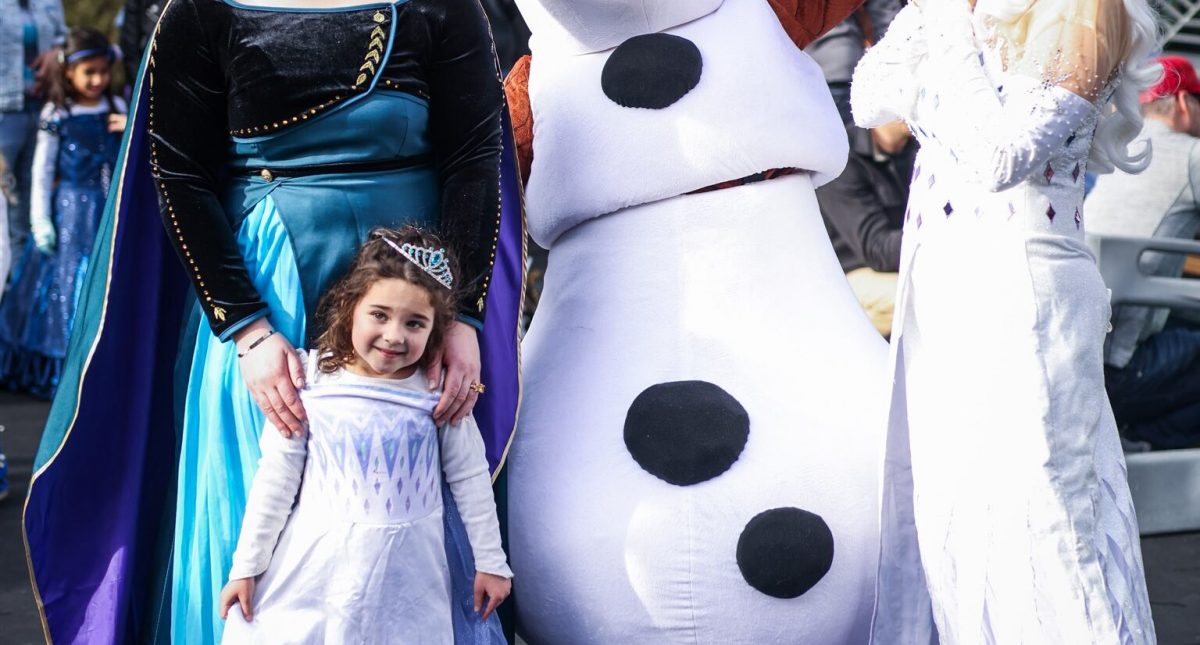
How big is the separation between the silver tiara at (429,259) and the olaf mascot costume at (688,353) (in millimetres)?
451

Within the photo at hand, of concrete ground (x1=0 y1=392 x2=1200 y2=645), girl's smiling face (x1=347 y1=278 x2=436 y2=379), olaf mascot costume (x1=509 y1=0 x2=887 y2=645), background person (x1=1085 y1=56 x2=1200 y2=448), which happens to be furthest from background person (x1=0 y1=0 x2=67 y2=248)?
girl's smiling face (x1=347 y1=278 x2=436 y2=379)

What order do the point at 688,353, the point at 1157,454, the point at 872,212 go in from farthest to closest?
the point at 872,212, the point at 1157,454, the point at 688,353

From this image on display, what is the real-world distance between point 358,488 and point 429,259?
34 cm

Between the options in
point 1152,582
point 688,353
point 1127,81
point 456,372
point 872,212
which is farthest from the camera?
point 872,212

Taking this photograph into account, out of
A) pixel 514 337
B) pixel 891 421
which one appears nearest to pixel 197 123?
pixel 514 337

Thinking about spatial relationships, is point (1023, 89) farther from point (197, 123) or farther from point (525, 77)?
point (197, 123)

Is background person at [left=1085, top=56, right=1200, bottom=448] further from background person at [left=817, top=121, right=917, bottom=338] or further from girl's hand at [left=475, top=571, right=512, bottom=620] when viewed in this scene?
girl's hand at [left=475, top=571, right=512, bottom=620]

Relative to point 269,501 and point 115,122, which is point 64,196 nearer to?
point 115,122

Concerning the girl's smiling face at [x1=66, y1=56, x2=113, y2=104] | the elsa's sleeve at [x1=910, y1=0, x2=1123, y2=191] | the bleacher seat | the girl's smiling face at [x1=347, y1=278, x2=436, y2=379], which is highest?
the girl's smiling face at [x1=66, y1=56, x2=113, y2=104]

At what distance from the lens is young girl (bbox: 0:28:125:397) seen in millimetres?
6457

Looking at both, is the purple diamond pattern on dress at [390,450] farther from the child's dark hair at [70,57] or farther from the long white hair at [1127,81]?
the child's dark hair at [70,57]

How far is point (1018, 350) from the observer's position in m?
2.25

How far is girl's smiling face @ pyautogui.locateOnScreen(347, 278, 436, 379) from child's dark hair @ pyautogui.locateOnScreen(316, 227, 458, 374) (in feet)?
0.03

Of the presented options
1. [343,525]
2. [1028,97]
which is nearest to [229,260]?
[343,525]
